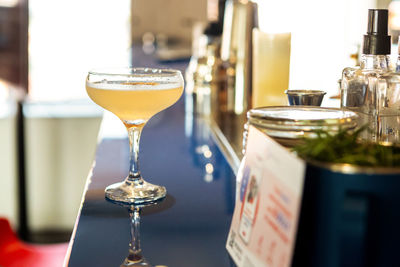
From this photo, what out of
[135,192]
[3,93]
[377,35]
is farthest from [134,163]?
[3,93]

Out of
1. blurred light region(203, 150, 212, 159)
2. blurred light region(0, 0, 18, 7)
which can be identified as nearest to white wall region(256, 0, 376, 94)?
blurred light region(203, 150, 212, 159)

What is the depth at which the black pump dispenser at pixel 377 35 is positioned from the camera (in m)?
0.64

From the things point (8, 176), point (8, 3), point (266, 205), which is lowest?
point (8, 176)

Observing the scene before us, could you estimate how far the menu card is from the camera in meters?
0.41

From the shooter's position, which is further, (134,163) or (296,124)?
(134,163)

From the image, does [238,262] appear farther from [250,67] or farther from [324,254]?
[250,67]

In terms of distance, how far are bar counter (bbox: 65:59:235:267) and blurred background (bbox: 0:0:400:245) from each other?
0.85ft

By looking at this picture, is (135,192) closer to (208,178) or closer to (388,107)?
(208,178)

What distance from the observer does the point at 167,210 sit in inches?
28.6

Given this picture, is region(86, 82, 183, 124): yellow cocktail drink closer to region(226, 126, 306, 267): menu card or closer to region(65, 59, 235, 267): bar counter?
region(65, 59, 235, 267): bar counter

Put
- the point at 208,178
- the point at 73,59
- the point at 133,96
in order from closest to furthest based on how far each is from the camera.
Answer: the point at 133,96 < the point at 208,178 < the point at 73,59

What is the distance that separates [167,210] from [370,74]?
30 centimetres

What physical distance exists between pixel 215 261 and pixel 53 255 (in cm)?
142

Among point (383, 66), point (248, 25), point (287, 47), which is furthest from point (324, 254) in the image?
point (248, 25)
